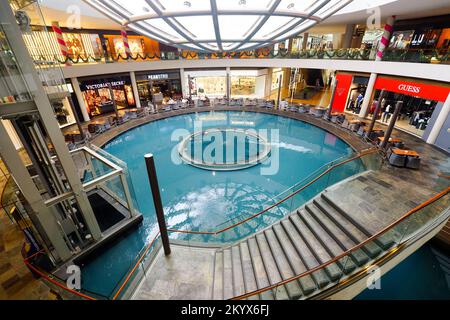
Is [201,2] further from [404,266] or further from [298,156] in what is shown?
[298,156]

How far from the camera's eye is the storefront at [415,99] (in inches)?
439

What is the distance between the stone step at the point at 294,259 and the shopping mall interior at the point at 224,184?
0.13ft

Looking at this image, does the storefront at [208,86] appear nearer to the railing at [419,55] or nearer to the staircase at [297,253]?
the railing at [419,55]

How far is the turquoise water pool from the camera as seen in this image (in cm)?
665

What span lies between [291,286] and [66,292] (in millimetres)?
4954

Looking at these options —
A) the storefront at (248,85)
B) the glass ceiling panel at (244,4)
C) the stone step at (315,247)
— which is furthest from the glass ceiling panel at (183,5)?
the storefront at (248,85)

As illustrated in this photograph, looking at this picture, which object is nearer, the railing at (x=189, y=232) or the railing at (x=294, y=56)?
the railing at (x=189, y=232)

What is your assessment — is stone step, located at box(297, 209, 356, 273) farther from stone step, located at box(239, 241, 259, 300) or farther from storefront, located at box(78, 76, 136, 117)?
storefront, located at box(78, 76, 136, 117)

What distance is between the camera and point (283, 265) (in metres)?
5.37

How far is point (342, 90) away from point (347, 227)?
15.6 m

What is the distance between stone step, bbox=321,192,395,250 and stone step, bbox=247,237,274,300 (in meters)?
2.54

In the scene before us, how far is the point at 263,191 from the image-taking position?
9141 millimetres

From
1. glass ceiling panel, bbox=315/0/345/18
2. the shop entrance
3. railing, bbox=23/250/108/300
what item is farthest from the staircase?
the shop entrance
